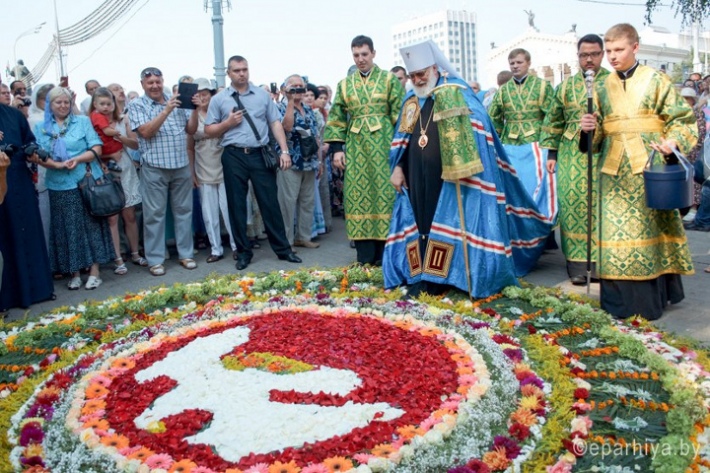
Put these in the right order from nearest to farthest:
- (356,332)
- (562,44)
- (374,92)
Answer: (356,332) < (374,92) < (562,44)

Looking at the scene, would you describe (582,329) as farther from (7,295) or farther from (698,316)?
(7,295)

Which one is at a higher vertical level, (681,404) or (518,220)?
(518,220)

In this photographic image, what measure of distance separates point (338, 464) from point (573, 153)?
15.2 feet

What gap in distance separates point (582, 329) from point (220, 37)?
33.5 ft

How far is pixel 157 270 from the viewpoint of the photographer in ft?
25.9

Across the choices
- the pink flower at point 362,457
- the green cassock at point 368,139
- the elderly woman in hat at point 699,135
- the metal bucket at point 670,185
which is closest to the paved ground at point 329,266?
the green cassock at point 368,139

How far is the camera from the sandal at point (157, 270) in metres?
7.88

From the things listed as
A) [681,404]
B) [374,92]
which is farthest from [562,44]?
[681,404]

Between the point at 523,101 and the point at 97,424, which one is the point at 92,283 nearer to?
the point at 97,424

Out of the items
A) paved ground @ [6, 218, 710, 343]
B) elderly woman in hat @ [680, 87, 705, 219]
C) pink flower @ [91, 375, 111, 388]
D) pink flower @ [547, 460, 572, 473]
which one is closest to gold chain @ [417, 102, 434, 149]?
paved ground @ [6, 218, 710, 343]

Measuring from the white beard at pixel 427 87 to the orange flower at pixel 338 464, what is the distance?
3.69 m

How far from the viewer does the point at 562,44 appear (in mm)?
54781

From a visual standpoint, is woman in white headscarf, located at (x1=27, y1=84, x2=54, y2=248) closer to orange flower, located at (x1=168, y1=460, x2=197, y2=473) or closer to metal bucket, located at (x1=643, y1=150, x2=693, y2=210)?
orange flower, located at (x1=168, y1=460, x2=197, y2=473)

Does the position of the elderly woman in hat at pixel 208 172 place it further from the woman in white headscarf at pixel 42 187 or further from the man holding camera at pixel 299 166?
the woman in white headscarf at pixel 42 187
